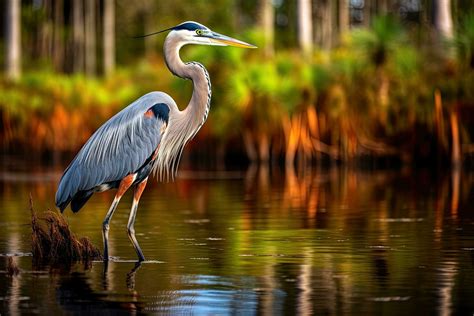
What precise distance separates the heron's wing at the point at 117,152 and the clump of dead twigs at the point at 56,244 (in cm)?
47

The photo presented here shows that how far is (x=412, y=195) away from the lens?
661 inches

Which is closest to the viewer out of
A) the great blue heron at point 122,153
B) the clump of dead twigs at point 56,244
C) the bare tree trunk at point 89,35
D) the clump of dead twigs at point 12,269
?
the clump of dead twigs at point 12,269

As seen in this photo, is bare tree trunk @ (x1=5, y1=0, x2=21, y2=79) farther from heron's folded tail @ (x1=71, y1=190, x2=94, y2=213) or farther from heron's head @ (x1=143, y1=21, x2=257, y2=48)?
heron's folded tail @ (x1=71, y1=190, x2=94, y2=213)

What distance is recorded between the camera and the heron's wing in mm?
9781

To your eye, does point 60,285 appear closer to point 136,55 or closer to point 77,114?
point 77,114

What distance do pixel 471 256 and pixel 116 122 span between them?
2.86m

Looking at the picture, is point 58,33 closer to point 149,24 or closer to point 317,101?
point 149,24

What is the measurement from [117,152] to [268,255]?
140 cm

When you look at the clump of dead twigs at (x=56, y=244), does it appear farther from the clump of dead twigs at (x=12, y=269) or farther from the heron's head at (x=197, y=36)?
the heron's head at (x=197, y=36)

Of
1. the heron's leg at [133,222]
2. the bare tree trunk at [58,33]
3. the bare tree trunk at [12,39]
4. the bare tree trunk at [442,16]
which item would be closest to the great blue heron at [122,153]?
the heron's leg at [133,222]

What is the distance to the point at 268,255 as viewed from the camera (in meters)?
9.59

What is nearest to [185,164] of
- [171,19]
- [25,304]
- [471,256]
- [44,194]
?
[44,194]

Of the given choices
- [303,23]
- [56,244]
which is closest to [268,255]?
[56,244]

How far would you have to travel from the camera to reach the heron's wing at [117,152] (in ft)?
32.1
